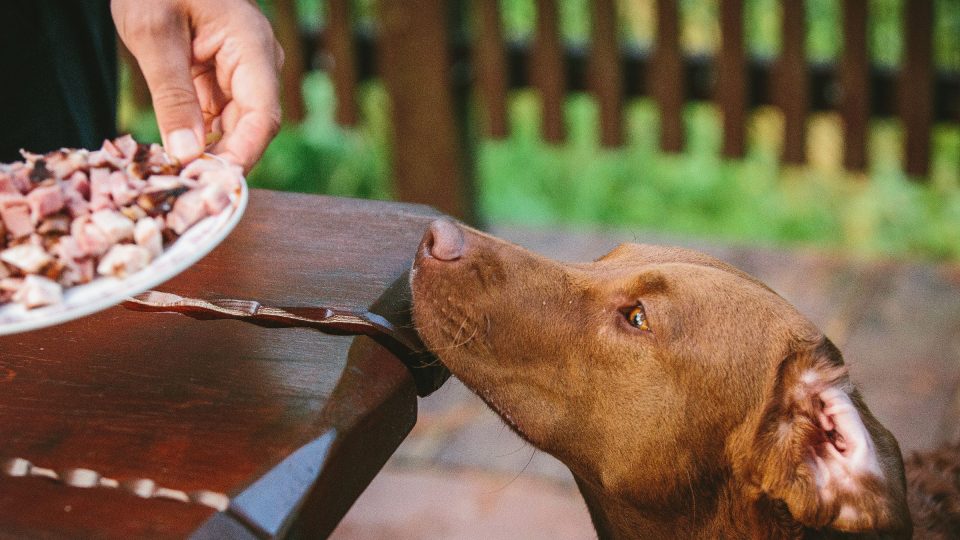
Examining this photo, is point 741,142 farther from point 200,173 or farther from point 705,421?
point 200,173

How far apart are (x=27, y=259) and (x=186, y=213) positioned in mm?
238

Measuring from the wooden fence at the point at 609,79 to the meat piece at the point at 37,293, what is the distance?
3.87 metres

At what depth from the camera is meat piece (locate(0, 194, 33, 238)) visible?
162 centimetres

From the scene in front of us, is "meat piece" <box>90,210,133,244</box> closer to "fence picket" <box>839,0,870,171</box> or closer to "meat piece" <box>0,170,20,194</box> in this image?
"meat piece" <box>0,170,20,194</box>

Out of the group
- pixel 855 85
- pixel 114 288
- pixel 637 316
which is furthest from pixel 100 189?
pixel 855 85

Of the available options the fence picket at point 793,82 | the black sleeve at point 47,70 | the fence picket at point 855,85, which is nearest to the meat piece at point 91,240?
the black sleeve at point 47,70

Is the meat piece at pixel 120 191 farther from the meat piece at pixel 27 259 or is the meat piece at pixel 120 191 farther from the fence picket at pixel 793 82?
the fence picket at pixel 793 82

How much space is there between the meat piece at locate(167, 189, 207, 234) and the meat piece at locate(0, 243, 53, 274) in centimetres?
19

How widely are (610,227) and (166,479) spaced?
455cm

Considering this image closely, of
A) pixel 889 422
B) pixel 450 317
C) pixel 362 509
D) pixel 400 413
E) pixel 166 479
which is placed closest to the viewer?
pixel 166 479

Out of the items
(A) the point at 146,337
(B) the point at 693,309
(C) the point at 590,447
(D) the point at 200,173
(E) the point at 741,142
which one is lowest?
(E) the point at 741,142

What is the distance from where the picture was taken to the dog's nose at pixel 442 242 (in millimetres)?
2125

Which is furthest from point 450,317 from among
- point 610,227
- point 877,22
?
point 877,22

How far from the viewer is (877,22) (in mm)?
6410
